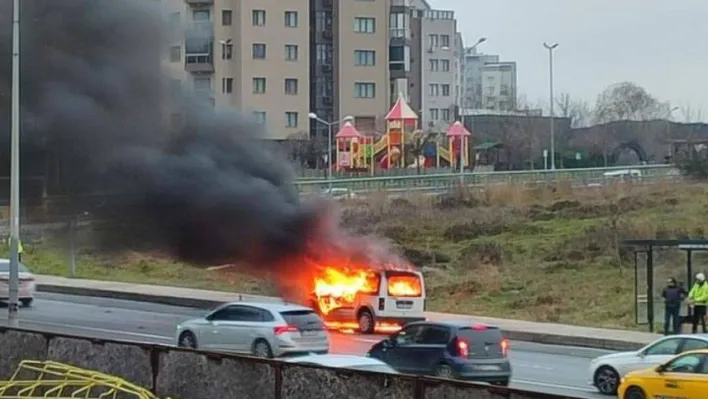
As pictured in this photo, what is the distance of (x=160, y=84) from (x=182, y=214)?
9.48 feet

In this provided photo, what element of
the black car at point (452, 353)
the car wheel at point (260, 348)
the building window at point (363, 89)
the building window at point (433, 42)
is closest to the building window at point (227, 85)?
the car wheel at point (260, 348)

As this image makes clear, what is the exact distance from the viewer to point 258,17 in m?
61.6

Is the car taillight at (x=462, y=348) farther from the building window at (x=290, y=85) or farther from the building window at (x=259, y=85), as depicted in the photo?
the building window at (x=290, y=85)

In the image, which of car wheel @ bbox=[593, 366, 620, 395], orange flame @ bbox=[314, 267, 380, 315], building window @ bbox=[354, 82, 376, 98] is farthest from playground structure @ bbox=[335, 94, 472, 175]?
car wheel @ bbox=[593, 366, 620, 395]

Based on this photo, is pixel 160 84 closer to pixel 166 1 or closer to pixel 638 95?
pixel 166 1

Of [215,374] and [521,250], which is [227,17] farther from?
[215,374]

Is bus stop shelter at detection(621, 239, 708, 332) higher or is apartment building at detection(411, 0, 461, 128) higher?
apartment building at detection(411, 0, 461, 128)

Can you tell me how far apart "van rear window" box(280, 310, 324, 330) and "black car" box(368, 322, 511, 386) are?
2744mm

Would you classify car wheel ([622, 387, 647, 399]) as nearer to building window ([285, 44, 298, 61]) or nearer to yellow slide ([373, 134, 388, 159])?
building window ([285, 44, 298, 61])

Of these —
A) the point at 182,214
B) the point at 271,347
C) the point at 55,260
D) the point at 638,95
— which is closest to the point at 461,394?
the point at 271,347

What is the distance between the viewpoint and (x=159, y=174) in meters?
26.0

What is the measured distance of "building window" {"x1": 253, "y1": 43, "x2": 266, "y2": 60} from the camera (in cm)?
6002

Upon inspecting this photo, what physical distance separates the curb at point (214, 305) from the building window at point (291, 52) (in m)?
32.4

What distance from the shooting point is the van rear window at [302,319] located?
23625 mm
